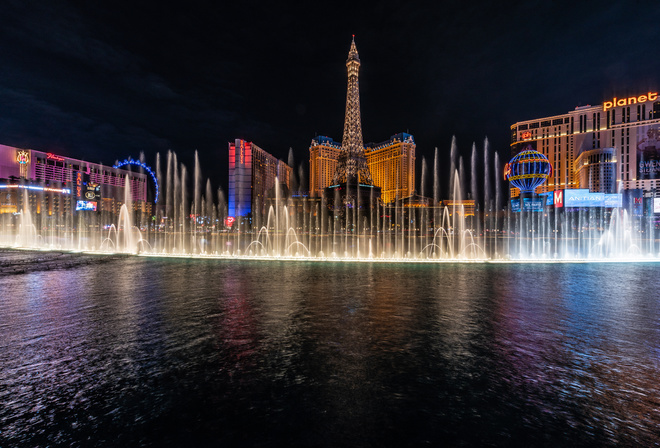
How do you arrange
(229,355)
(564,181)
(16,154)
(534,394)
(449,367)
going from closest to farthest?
(534,394), (449,367), (229,355), (16,154), (564,181)

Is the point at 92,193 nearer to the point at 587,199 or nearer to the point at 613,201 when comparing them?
the point at 587,199

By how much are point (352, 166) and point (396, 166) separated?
4860cm

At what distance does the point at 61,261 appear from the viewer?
2102 cm

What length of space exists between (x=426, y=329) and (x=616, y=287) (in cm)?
1143

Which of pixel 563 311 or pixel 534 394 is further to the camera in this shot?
pixel 563 311

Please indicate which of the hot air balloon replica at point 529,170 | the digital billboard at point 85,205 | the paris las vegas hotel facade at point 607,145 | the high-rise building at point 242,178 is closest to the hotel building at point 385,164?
the high-rise building at point 242,178

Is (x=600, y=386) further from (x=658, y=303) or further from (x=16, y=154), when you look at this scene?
(x=16, y=154)

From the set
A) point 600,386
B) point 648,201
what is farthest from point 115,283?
point 648,201

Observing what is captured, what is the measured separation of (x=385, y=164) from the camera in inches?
5837

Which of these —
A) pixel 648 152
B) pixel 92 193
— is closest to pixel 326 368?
pixel 92 193

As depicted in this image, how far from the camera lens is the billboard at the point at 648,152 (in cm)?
10575

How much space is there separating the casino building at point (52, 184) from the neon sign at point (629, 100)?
6242 inches

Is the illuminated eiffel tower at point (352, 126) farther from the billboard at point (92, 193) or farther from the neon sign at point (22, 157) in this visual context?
the neon sign at point (22, 157)

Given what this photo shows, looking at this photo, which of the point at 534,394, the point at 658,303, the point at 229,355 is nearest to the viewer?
the point at 534,394
